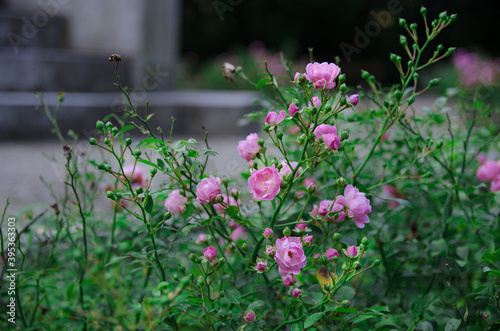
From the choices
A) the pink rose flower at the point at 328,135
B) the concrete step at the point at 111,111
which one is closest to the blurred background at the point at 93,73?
the concrete step at the point at 111,111

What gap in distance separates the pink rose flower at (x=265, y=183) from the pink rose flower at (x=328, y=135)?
0.10 metres

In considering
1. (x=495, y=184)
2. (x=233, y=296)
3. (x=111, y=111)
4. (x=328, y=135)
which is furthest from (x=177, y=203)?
(x=111, y=111)

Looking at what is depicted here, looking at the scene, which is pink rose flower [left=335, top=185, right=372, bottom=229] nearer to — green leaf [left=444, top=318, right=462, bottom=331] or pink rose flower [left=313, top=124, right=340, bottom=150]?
pink rose flower [left=313, top=124, right=340, bottom=150]

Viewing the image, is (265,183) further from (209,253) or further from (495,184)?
(495,184)

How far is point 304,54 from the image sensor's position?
497 inches

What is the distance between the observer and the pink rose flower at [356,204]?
83cm

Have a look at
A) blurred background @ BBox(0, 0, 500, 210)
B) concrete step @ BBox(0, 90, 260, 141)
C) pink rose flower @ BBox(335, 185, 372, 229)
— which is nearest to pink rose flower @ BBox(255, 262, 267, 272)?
pink rose flower @ BBox(335, 185, 372, 229)

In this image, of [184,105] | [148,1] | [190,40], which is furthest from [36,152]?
[190,40]

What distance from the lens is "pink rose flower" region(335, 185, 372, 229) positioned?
0.83m

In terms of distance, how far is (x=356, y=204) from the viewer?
83 cm

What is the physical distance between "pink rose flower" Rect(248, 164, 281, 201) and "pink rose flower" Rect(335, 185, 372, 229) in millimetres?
128

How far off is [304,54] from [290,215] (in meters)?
12.0

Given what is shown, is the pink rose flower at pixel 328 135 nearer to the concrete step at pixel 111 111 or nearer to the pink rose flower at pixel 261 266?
the pink rose flower at pixel 261 266

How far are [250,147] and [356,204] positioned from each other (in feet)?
0.69
